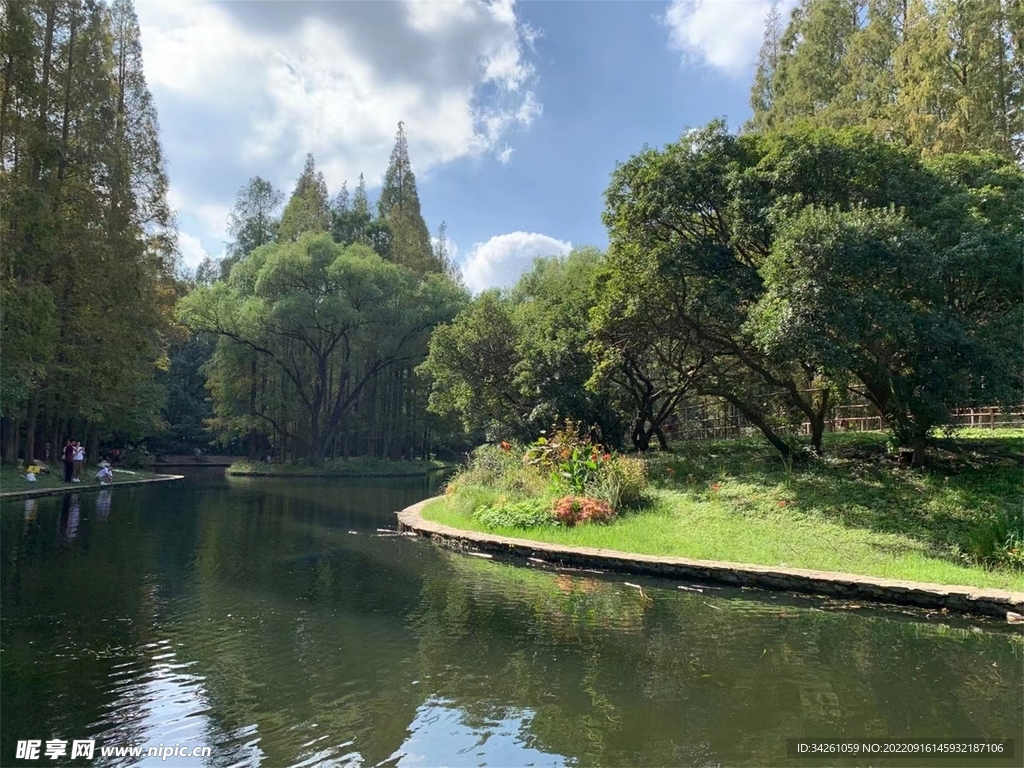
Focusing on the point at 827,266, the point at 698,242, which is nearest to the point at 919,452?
the point at 827,266

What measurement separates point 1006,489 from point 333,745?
12043 millimetres

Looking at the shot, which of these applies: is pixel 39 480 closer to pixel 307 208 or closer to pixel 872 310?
pixel 872 310

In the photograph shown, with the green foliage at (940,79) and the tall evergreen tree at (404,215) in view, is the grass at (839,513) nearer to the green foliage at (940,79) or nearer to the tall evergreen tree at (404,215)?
the green foliage at (940,79)

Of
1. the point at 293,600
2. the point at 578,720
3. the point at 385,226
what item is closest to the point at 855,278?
the point at 578,720

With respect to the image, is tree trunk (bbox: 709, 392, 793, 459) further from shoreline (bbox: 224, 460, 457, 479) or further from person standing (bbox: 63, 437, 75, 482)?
shoreline (bbox: 224, 460, 457, 479)

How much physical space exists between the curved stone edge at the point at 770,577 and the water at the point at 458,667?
Answer: 1.50ft

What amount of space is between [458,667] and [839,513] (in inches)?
321

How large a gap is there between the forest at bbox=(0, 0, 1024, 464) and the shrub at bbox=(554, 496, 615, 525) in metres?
4.25

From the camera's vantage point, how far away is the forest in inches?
439

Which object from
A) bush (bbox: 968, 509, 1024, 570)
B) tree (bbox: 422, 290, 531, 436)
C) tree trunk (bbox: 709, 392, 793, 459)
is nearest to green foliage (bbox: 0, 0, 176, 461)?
tree (bbox: 422, 290, 531, 436)

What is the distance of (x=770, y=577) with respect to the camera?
9047 mm

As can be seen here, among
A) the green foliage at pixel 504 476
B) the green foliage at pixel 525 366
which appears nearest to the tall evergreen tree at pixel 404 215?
the green foliage at pixel 525 366

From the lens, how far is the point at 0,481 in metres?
18.3

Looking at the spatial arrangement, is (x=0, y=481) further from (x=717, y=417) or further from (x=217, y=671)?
(x=717, y=417)
